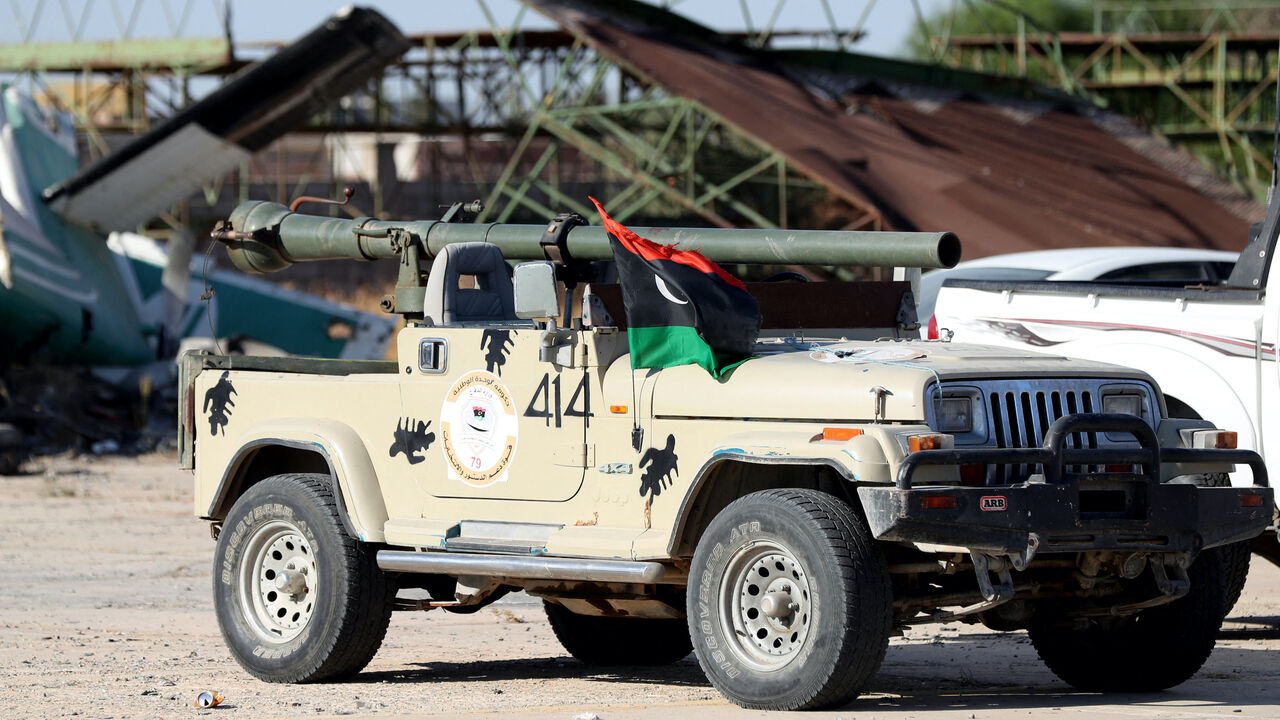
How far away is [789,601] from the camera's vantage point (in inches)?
278

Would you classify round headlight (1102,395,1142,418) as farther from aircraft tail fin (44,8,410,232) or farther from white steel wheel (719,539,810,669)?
aircraft tail fin (44,8,410,232)

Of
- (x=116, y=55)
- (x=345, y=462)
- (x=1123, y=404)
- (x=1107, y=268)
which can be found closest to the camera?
(x=1123, y=404)

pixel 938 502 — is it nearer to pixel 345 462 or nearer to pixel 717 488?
pixel 717 488

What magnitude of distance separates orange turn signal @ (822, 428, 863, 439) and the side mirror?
1.36 m

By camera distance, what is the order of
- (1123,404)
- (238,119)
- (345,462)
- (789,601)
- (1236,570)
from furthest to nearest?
(238,119) < (1236,570) < (345,462) < (1123,404) < (789,601)

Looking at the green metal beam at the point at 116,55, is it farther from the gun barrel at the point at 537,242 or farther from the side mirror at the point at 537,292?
the side mirror at the point at 537,292

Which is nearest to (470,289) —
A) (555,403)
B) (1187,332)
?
(555,403)

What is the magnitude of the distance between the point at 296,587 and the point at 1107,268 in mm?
6459

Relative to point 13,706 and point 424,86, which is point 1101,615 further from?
point 424,86

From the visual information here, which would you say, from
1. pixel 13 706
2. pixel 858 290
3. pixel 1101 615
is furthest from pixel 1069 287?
pixel 13 706

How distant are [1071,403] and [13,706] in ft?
14.6

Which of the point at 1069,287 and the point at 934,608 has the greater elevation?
the point at 1069,287

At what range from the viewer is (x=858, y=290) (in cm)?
867

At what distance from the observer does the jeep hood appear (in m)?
6.88
